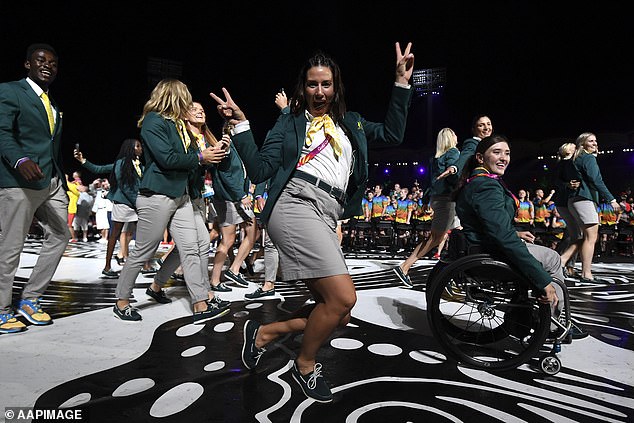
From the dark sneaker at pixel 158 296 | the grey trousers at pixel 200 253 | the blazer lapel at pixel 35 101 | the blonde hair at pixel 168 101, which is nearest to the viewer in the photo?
the blazer lapel at pixel 35 101

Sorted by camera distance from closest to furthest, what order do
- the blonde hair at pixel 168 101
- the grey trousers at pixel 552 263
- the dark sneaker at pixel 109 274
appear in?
the grey trousers at pixel 552 263, the blonde hair at pixel 168 101, the dark sneaker at pixel 109 274

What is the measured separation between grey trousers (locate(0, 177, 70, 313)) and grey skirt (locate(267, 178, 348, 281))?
→ 1.86 m

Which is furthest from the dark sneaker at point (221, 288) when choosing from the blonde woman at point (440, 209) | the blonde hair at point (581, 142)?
the blonde hair at point (581, 142)

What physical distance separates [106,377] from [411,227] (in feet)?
28.2

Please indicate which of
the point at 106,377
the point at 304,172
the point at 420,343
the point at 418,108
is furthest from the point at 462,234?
the point at 418,108

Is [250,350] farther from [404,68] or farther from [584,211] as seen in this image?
[584,211]

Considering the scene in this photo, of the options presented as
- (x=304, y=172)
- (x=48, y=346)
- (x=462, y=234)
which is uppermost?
(x=304, y=172)

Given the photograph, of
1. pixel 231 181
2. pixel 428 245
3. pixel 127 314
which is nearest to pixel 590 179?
pixel 428 245

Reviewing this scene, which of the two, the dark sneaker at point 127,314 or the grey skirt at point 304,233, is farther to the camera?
the dark sneaker at point 127,314

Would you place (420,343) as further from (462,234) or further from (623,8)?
(623,8)

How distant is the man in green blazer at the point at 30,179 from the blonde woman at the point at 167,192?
0.53 m

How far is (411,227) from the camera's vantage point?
9852mm

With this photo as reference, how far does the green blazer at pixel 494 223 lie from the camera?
198 cm

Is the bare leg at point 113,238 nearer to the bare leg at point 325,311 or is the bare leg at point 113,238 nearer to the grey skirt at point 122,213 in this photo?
the grey skirt at point 122,213
